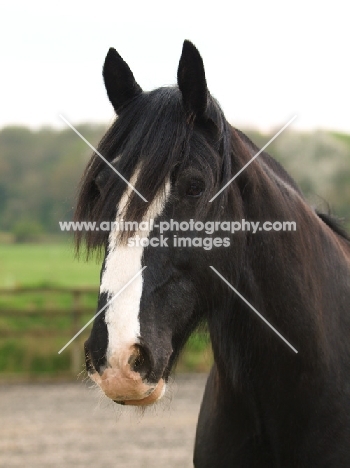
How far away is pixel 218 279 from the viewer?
2.46 m

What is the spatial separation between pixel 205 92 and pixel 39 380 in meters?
10.5

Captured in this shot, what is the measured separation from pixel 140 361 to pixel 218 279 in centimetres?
53

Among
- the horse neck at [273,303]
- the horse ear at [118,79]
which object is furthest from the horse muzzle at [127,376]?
the horse ear at [118,79]

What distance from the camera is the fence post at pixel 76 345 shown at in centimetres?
1201

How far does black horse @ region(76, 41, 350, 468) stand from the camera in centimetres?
217

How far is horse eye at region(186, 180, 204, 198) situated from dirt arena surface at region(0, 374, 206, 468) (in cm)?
373

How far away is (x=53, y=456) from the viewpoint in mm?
7062

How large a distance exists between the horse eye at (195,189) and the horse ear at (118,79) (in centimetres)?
55

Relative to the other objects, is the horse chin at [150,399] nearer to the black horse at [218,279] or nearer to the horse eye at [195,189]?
the black horse at [218,279]

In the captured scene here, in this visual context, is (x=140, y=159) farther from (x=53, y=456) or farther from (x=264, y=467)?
(x=53, y=456)

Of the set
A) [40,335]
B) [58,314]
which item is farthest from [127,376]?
[58,314]

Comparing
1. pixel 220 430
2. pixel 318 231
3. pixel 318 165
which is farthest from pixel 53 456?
pixel 318 165

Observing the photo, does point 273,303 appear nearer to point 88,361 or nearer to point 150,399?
point 150,399

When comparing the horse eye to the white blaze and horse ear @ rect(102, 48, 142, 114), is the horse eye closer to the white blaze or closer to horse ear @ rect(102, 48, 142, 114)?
the white blaze
